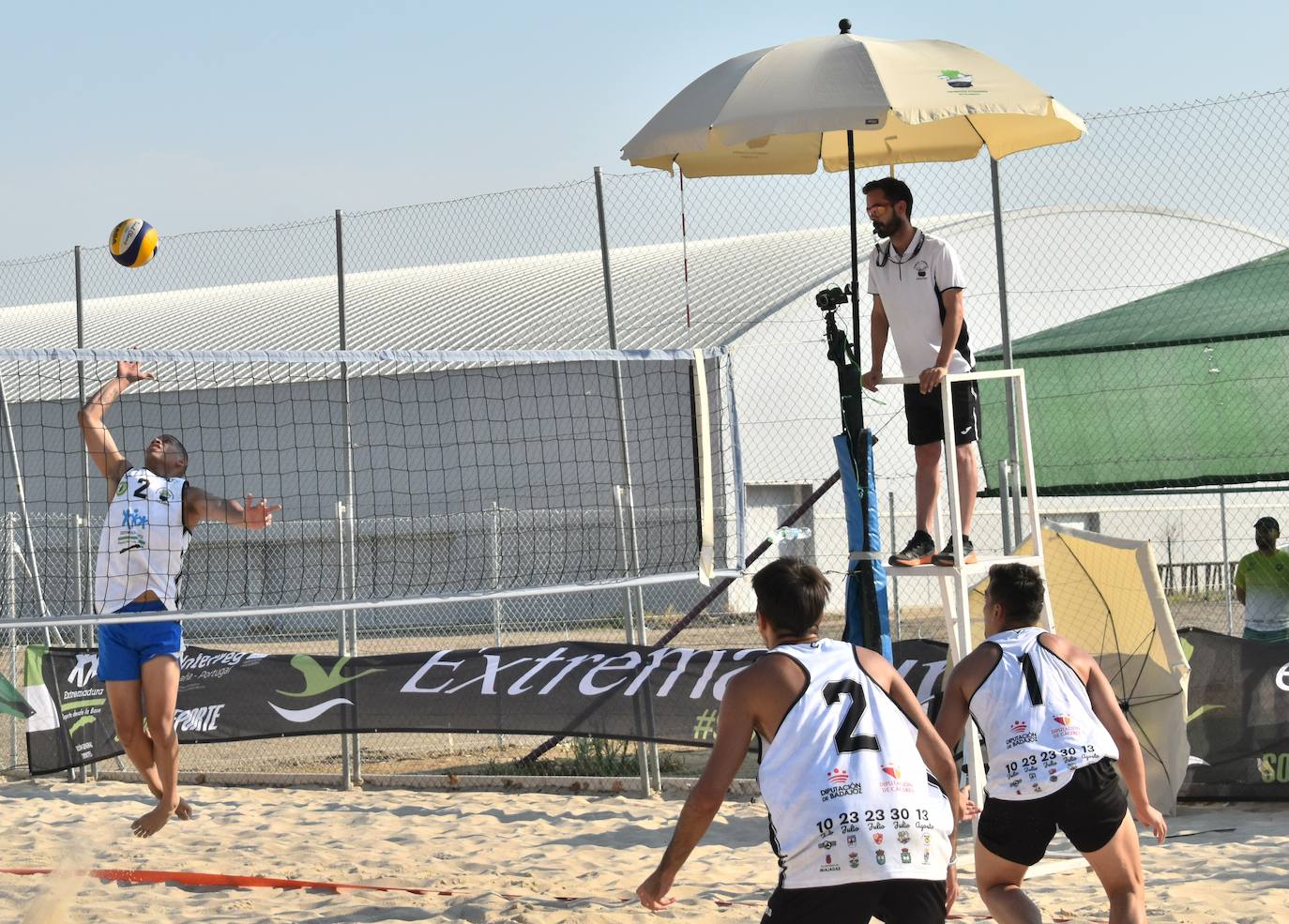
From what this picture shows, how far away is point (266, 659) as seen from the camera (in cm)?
955

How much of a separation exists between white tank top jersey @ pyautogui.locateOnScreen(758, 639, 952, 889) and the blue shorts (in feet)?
12.8

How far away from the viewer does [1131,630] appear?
7.84 meters

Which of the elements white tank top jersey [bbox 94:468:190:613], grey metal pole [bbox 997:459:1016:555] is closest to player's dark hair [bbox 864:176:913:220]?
grey metal pole [bbox 997:459:1016:555]

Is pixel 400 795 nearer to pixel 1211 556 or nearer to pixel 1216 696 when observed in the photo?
pixel 1216 696

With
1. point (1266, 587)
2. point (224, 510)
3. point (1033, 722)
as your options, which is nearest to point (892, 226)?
point (1033, 722)

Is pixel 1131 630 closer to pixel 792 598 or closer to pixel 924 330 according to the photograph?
pixel 924 330

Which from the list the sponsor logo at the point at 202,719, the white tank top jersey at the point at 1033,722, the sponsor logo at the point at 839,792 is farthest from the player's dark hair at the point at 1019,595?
the sponsor logo at the point at 202,719

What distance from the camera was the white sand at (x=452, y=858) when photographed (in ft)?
20.4

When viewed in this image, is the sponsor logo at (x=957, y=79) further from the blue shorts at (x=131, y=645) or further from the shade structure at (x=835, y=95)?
the blue shorts at (x=131, y=645)

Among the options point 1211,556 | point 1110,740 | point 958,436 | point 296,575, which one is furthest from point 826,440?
point 1110,740

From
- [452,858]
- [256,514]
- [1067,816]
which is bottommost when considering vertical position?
[452,858]

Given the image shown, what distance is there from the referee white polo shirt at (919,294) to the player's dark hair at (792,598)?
2641mm

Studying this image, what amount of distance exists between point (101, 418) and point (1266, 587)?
7431 mm

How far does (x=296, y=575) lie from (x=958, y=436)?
709 inches
